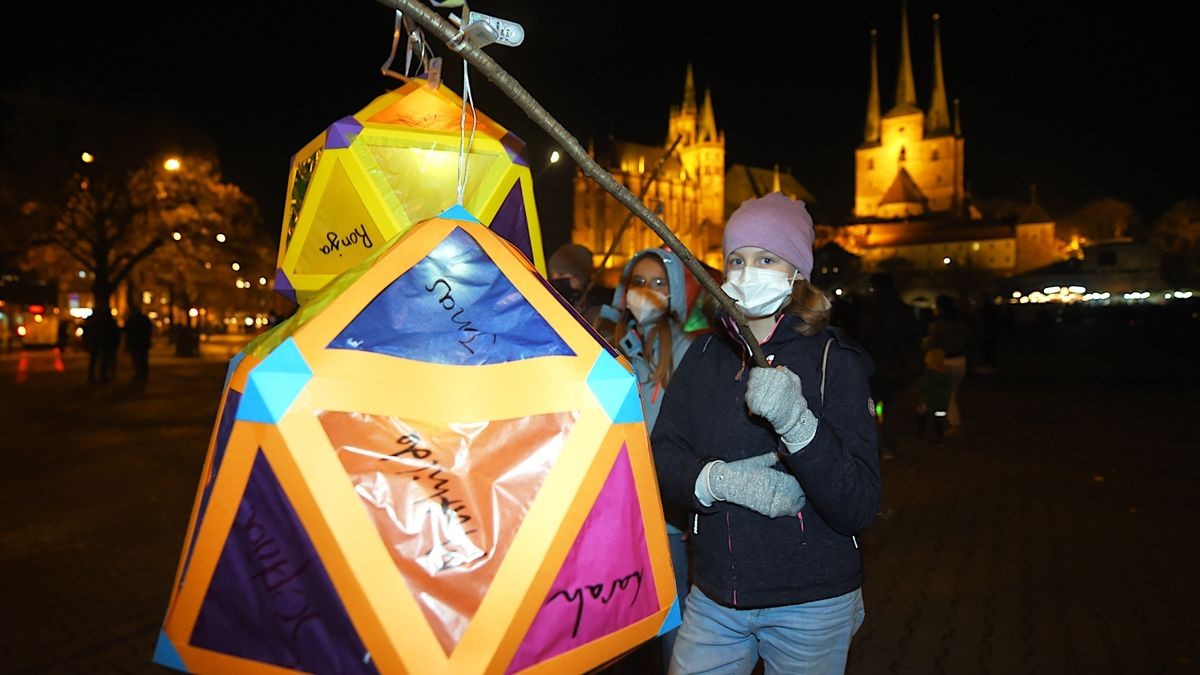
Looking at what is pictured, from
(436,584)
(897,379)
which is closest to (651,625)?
(436,584)

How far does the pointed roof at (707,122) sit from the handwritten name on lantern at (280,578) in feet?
377

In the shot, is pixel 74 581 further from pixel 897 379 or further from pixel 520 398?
pixel 897 379

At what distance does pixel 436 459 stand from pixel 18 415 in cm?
1555

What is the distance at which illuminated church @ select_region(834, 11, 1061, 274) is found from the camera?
106m

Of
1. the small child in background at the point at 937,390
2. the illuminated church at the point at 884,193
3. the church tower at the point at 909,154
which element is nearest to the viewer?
the small child in background at the point at 937,390

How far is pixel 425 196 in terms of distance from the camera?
257cm

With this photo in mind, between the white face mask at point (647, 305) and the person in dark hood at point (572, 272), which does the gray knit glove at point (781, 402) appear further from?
the person in dark hood at point (572, 272)

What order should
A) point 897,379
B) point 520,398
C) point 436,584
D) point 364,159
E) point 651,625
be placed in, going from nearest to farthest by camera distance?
point 436,584 → point 520,398 → point 651,625 → point 364,159 → point 897,379

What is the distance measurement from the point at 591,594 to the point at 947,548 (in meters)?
5.83

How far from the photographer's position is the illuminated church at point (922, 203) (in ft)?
348

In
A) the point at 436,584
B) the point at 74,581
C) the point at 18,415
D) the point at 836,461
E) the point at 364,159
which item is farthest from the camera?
the point at 18,415

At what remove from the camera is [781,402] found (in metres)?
1.98

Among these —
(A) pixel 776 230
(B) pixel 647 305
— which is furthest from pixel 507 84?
(B) pixel 647 305

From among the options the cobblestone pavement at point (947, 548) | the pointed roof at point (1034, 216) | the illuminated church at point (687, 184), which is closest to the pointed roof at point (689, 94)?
the illuminated church at point (687, 184)
